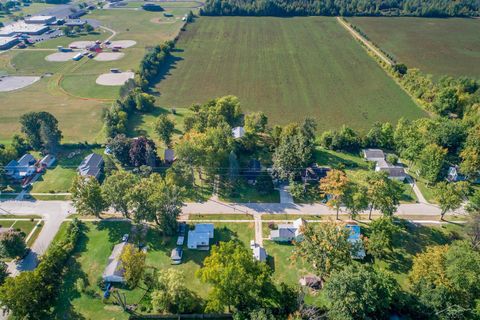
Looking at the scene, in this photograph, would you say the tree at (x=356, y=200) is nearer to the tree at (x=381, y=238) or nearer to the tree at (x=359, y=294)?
the tree at (x=381, y=238)

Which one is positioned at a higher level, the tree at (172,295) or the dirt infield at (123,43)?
the dirt infield at (123,43)

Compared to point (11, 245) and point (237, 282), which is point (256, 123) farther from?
point (11, 245)

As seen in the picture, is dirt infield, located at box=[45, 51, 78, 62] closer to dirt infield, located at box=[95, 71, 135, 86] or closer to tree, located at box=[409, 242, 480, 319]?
dirt infield, located at box=[95, 71, 135, 86]

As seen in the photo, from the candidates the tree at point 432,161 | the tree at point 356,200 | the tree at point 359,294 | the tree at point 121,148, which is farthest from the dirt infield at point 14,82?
the tree at point 432,161

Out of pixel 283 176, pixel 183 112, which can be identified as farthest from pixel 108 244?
pixel 183 112

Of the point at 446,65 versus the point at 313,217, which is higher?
the point at 446,65

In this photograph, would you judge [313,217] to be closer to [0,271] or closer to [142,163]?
[142,163]
